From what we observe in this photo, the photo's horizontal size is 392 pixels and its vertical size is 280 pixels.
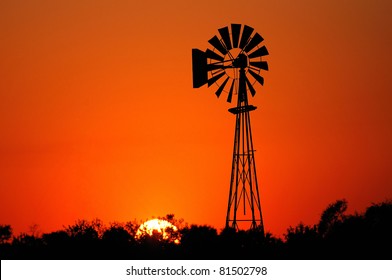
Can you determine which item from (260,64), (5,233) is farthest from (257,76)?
(5,233)

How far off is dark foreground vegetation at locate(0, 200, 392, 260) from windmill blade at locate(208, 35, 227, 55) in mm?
6865

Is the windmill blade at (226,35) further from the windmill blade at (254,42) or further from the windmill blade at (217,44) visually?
the windmill blade at (254,42)

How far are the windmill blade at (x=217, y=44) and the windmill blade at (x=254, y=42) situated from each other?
2.75 ft

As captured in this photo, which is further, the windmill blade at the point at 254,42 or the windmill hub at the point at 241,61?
the windmill blade at the point at 254,42

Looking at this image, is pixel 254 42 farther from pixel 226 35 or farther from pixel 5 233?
pixel 5 233

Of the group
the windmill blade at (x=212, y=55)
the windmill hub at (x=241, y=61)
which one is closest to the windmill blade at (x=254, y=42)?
the windmill hub at (x=241, y=61)

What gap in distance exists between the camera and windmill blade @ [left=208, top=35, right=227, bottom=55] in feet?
155

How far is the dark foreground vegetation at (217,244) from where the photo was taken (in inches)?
1889

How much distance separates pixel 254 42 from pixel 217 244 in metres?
8.08

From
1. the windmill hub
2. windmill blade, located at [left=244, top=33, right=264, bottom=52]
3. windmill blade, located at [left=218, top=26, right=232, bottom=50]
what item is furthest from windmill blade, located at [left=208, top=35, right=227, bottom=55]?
windmill blade, located at [left=244, top=33, right=264, bottom=52]

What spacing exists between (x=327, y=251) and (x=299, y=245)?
2843mm
